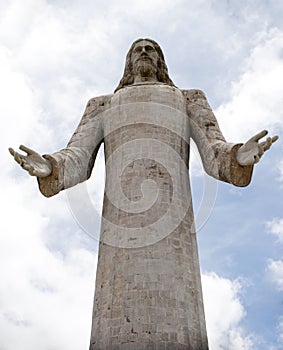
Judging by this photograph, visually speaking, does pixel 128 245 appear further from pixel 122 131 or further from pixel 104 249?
pixel 122 131

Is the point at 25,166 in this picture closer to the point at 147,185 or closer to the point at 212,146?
the point at 147,185

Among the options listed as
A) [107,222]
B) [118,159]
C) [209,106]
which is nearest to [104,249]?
[107,222]

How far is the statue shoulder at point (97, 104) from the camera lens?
12070 mm

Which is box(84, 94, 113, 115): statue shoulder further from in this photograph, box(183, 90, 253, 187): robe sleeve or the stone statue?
box(183, 90, 253, 187): robe sleeve

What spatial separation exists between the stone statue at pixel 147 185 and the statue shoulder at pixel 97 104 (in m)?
0.03

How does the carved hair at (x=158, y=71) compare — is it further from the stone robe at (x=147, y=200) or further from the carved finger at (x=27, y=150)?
the carved finger at (x=27, y=150)

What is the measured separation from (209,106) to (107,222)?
367cm

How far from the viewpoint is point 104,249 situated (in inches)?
399

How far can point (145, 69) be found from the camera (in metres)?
12.1

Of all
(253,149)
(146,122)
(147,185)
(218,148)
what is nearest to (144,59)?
Result: (146,122)

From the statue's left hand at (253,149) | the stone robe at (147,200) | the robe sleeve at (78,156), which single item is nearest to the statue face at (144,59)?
the stone robe at (147,200)

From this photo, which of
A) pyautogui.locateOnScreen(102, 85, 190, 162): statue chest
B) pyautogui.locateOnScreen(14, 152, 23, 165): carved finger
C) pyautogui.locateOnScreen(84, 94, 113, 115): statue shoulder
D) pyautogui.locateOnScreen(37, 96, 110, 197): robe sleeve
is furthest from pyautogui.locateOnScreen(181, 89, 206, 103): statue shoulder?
pyautogui.locateOnScreen(14, 152, 23, 165): carved finger

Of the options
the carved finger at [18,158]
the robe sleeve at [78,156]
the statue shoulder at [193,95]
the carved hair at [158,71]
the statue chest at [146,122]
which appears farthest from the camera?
the carved hair at [158,71]

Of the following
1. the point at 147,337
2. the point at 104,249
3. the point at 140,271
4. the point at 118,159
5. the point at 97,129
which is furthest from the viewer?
the point at 97,129
